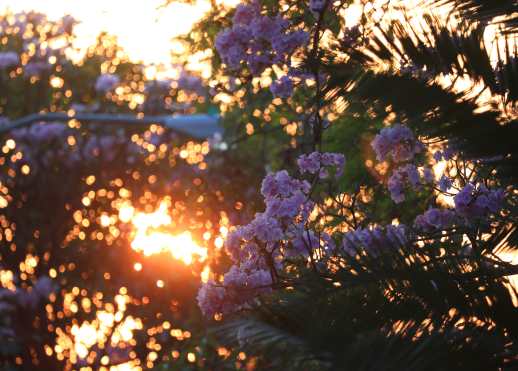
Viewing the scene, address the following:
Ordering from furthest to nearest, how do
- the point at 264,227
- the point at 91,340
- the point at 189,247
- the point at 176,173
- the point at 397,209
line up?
the point at 176,173, the point at 91,340, the point at 189,247, the point at 397,209, the point at 264,227

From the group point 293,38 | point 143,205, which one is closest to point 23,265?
point 143,205

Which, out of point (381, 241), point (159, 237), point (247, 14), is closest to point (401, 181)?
point (381, 241)

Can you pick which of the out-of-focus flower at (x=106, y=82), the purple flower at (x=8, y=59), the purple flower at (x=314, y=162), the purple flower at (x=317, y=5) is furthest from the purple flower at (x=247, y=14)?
the purple flower at (x=8, y=59)

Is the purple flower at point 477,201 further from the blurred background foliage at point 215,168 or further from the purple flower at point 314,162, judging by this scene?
the purple flower at point 314,162

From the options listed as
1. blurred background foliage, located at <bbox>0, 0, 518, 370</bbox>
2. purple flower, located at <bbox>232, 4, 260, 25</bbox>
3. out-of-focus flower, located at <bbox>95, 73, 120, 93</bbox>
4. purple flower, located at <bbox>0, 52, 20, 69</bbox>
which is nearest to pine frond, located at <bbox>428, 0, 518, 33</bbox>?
blurred background foliage, located at <bbox>0, 0, 518, 370</bbox>

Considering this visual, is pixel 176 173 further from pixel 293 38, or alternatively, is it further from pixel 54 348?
pixel 293 38

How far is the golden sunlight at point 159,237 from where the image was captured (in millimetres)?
12594

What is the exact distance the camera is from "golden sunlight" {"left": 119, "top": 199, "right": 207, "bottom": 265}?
1259cm

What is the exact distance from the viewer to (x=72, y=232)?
14.0 meters

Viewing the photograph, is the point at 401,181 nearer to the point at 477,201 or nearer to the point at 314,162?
the point at 314,162

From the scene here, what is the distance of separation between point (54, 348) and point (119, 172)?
2.69 metres

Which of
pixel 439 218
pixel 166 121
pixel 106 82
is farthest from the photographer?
pixel 106 82

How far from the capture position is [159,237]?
13477 mm

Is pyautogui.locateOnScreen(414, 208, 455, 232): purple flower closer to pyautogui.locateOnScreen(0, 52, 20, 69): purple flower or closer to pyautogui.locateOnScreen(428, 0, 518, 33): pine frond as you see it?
pyautogui.locateOnScreen(428, 0, 518, 33): pine frond
